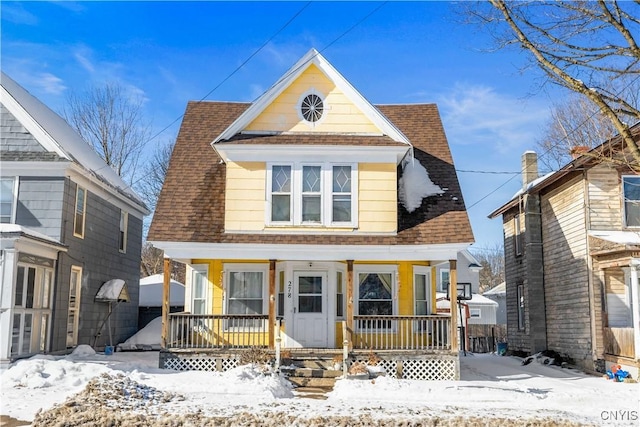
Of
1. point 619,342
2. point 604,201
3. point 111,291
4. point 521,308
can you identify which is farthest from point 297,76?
point 521,308

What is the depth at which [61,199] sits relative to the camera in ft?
52.8

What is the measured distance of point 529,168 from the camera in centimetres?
2309

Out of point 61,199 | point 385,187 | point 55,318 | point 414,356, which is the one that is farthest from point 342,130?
point 55,318

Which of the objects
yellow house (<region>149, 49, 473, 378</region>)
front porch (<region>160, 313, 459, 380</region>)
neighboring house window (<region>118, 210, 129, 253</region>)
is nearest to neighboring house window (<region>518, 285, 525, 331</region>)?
yellow house (<region>149, 49, 473, 378</region>)

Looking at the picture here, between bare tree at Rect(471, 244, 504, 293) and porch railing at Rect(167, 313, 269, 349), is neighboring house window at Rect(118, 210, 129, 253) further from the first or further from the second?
bare tree at Rect(471, 244, 504, 293)

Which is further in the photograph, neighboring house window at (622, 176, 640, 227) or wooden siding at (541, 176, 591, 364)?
wooden siding at (541, 176, 591, 364)

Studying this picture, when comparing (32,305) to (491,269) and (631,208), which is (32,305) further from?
(491,269)

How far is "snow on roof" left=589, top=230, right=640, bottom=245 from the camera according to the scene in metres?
16.4

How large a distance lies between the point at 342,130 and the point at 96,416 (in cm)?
939

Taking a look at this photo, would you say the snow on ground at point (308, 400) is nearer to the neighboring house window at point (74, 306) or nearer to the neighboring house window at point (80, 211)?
the neighboring house window at point (74, 306)

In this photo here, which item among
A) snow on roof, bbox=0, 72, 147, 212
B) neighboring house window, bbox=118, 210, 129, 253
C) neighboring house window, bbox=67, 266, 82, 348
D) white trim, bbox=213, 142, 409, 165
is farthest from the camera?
neighboring house window, bbox=118, 210, 129, 253

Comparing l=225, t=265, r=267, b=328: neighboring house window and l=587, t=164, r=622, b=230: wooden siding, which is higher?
l=587, t=164, r=622, b=230: wooden siding

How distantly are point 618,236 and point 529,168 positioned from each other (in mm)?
6543

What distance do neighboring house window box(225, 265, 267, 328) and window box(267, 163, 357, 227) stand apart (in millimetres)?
1567
